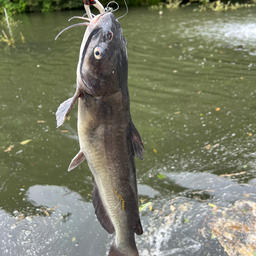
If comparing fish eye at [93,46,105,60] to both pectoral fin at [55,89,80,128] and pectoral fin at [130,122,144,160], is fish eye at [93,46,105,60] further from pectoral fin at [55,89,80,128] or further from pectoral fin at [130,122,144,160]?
pectoral fin at [130,122,144,160]

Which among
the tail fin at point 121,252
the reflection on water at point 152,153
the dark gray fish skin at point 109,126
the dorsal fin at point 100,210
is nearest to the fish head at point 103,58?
the dark gray fish skin at point 109,126

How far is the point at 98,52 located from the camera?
1.40 m

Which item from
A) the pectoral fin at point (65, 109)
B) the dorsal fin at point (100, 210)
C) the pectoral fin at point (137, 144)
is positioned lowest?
the dorsal fin at point (100, 210)

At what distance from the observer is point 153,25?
13.5 m

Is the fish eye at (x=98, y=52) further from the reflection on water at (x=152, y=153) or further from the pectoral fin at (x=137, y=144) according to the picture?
the reflection on water at (x=152, y=153)

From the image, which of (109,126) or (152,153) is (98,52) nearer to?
(109,126)

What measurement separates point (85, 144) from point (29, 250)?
5.88 ft

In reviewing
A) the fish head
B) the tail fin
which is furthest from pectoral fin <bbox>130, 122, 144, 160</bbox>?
the tail fin

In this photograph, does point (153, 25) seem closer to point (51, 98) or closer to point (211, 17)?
point (211, 17)

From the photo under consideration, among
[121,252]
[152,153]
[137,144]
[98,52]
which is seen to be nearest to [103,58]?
[98,52]

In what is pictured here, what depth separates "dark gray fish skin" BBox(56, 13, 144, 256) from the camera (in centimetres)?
142

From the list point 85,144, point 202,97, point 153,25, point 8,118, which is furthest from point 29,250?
point 153,25

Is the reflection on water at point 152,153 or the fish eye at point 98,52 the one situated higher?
the fish eye at point 98,52

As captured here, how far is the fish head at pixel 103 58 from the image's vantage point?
1.39 metres
